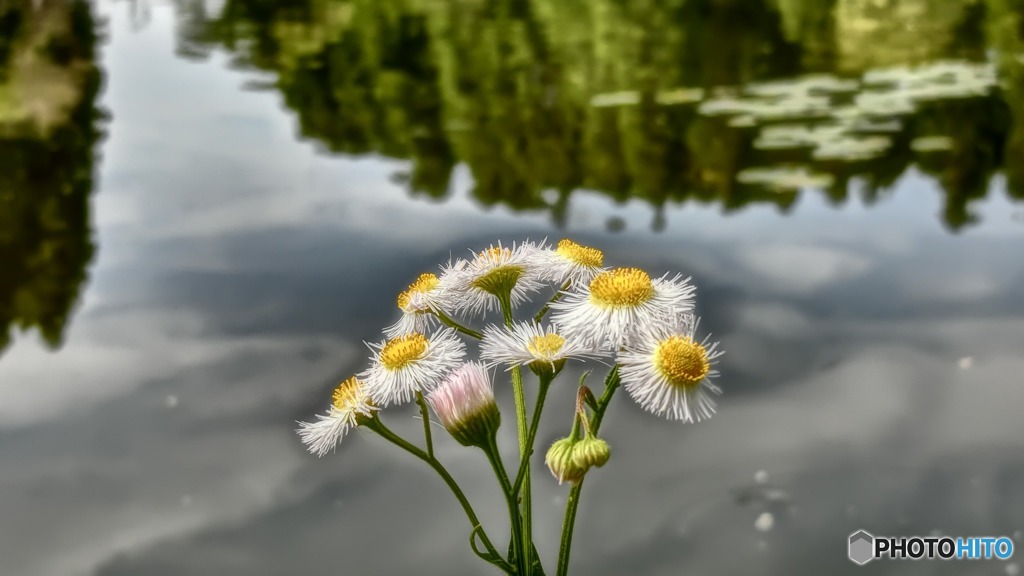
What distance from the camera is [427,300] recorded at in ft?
1.34

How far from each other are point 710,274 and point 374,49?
4.05 m

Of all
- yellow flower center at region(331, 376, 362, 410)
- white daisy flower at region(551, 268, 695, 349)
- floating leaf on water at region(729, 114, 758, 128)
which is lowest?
floating leaf on water at region(729, 114, 758, 128)

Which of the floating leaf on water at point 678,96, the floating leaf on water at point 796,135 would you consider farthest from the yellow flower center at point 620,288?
the floating leaf on water at point 678,96

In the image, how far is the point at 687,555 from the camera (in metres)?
0.84

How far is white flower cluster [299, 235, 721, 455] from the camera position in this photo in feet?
1.16

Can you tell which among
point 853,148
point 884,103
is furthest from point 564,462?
point 884,103

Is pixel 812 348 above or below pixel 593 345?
below

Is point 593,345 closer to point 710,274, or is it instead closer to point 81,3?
point 710,274

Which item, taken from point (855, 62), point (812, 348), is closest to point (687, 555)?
point (812, 348)

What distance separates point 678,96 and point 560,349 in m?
3.00

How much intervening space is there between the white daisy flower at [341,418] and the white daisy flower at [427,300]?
0.05 metres

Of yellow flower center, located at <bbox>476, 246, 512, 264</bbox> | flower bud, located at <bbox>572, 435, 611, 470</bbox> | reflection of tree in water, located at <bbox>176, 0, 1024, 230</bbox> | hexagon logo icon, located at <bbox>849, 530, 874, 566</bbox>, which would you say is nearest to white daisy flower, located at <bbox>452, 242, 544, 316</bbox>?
yellow flower center, located at <bbox>476, 246, 512, 264</bbox>

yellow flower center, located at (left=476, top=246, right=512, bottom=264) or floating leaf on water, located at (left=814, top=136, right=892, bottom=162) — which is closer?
yellow flower center, located at (left=476, top=246, right=512, bottom=264)

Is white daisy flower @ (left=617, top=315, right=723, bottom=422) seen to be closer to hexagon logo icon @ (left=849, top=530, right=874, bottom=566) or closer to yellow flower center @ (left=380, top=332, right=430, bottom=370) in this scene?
yellow flower center @ (left=380, top=332, right=430, bottom=370)
